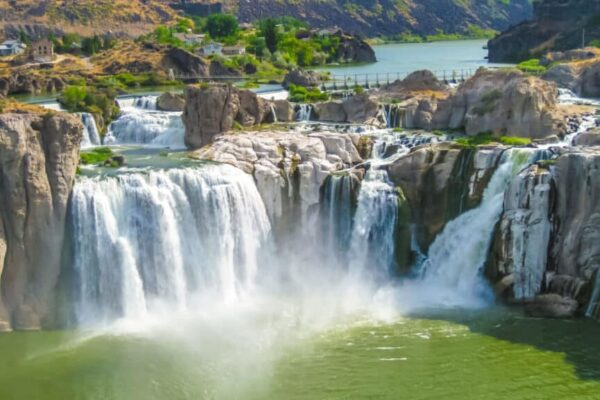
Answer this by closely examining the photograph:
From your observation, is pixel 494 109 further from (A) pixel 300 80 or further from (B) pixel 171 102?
(A) pixel 300 80

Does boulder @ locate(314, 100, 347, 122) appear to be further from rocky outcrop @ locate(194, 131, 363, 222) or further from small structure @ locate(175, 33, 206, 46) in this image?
small structure @ locate(175, 33, 206, 46)

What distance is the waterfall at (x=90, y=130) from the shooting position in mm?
43500

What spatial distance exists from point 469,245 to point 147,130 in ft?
69.6

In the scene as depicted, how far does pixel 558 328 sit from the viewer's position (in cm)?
2705

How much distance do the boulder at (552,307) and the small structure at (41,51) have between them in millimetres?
80793

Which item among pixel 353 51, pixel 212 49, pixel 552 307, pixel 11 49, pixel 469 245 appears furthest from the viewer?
pixel 353 51

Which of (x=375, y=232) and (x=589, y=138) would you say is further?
(x=589, y=138)

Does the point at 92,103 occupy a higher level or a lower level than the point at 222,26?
lower

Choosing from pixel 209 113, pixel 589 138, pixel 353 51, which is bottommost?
pixel 589 138

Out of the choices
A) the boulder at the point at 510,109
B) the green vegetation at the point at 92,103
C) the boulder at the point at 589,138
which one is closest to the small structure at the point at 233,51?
the green vegetation at the point at 92,103

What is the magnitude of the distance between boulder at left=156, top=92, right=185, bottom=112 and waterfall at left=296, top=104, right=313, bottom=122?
945 centimetres

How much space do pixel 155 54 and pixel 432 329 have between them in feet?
239

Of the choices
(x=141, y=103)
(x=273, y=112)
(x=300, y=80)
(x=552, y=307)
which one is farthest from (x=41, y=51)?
(x=552, y=307)

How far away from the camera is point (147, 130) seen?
145 ft
